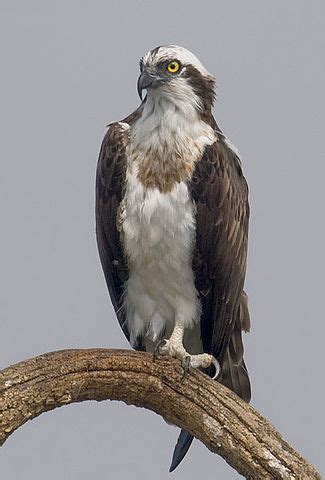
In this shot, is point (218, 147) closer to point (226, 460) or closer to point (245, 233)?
point (245, 233)

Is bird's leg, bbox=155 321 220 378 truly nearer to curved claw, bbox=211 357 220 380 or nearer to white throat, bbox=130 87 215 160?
curved claw, bbox=211 357 220 380

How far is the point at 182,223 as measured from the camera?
706 cm

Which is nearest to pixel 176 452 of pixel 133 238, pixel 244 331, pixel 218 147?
pixel 244 331

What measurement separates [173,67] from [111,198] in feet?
3.31

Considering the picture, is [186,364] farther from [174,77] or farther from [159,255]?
[174,77]

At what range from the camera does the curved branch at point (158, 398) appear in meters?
5.98

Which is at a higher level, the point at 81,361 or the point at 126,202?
the point at 126,202

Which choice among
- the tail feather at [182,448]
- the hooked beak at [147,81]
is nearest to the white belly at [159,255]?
the hooked beak at [147,81]

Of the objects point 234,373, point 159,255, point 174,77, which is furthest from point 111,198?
point 234,373

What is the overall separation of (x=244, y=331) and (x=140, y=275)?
1.06 metres

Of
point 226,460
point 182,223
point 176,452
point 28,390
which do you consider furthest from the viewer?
point 176,452

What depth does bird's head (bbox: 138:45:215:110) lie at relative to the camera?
7148mm

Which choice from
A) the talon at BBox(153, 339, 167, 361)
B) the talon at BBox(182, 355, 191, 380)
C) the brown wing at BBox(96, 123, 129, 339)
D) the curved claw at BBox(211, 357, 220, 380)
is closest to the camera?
the talon at BBox(182, 355, 191, 380)

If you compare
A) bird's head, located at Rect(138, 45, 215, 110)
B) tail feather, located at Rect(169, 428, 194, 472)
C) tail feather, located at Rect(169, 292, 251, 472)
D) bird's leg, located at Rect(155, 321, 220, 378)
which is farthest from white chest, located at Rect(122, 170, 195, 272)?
tail feather, located at Rect(169, 428, 194, 472)
